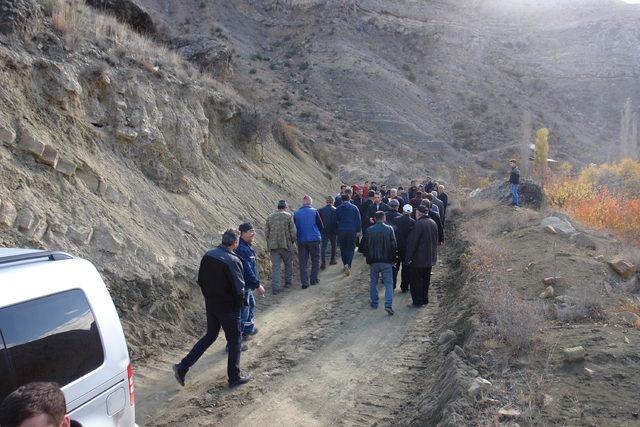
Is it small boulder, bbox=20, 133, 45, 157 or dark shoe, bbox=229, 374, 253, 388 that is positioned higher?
small boulder, bbox=20, 133, 45, 157

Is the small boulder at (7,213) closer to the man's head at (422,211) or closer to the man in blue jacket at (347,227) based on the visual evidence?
the man's head at (422,211)

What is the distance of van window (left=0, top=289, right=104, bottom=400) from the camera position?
2.93 m

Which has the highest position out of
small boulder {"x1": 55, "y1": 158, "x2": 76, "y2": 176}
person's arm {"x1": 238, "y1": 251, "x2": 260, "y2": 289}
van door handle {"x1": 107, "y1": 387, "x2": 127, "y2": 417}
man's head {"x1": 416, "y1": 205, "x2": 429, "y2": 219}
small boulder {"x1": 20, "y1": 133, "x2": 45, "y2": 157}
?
small boulder {"x1": 20, "y1": 133, "x2": 45, "y2": 157}

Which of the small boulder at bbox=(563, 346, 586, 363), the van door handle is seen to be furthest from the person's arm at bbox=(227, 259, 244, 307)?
the small boulder at bbox=(563, 346, 586, 363)

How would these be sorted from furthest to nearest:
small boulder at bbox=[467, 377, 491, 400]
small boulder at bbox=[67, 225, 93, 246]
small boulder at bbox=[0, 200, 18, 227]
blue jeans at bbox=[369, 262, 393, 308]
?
blue jeans at bbox=[369, 262, 393, 308] < small boulder at bbox=[67, 225, 93, 246] < small boulder at bbox=[0, 200, 18, 227] < small boulder at bbox=[467, 377, 491, 400]

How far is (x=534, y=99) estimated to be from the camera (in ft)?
187

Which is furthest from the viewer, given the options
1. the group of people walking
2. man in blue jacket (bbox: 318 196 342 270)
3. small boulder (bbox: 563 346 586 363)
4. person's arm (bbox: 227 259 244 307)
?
man in blue jacket (bbox: 318 196 342 270)

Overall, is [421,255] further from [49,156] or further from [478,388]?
[49,156]

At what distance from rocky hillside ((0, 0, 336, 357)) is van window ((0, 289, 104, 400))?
12.4 feet

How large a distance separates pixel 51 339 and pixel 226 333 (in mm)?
3144

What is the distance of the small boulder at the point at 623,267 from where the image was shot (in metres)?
9.23

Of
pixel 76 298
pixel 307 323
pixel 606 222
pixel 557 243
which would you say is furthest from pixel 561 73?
pixel 76 298

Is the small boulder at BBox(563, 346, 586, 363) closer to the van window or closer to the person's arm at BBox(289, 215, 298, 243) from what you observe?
the van window

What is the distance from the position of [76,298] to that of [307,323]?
5.53 metres
